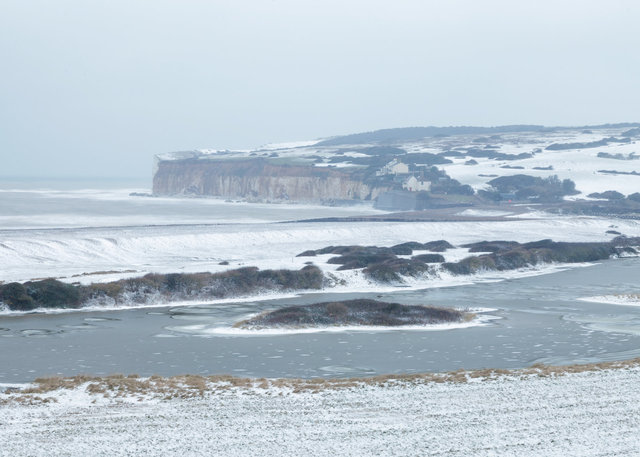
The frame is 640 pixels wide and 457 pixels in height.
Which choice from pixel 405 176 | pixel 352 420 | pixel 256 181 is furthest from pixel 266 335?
pixel 256 181

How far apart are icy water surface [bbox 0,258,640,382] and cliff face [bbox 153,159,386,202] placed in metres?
74.9

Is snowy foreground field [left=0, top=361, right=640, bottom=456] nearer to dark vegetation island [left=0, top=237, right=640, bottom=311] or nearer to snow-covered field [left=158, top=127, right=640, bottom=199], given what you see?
dark vegetation island [left=0, top=237, right=640, bottom=311]

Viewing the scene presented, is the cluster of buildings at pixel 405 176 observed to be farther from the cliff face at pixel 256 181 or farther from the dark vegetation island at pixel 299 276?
the dark vegetation island at pixel 299 276

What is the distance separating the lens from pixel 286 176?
115 m

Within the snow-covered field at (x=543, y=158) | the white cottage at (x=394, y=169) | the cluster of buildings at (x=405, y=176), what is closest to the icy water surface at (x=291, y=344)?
the cluster of buildings at (x=405, y=176)

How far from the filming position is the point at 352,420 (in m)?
13.8

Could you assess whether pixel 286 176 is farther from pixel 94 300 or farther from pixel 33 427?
pixel 33 427

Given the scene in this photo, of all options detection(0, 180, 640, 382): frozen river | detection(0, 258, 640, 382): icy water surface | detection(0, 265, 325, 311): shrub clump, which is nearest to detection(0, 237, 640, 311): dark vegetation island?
detection(0, 265, 325, 311): shrub clump

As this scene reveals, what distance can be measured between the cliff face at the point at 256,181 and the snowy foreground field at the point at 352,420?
8558cm

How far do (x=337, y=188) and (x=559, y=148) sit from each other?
39.4m

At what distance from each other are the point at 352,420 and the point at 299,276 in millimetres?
19779

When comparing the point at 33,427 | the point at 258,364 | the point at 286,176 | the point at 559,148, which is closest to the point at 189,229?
the point at 258,364

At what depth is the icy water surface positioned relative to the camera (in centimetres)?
1886

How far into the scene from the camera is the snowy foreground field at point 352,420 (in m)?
12.4
